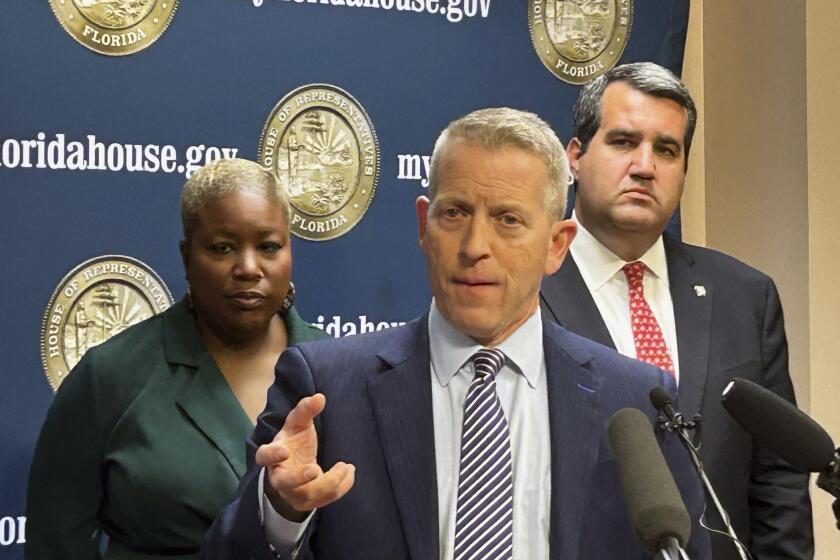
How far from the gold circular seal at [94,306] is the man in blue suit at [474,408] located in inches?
53.1

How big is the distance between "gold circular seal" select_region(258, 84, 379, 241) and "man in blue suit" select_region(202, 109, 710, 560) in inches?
57.8

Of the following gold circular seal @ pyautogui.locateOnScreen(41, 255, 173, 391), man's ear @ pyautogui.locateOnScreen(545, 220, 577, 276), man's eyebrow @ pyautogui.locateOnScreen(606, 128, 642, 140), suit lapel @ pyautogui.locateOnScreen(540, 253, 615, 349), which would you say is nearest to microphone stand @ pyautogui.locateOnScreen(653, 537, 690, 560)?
man's ear @ pyautogui.locateOnScreen(545, 220, 577, 276)

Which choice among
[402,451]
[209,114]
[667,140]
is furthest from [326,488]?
[209,114]

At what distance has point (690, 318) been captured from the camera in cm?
307

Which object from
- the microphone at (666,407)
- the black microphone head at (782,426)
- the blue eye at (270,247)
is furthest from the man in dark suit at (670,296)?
the black microphone head at (782,426)

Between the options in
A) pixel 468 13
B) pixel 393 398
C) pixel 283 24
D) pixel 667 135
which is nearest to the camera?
pixel 393 398

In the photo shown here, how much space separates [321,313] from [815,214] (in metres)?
1.65

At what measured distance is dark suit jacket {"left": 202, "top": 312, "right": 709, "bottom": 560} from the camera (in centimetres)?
195

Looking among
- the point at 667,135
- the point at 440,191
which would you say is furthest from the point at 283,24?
the point at 440,191

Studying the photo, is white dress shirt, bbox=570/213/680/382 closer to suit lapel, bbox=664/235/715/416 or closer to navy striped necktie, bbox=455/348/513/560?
suit lapel, bbox=664/235/715/416

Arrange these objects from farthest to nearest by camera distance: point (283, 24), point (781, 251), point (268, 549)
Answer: point (781, 251), point (283, 24), point (268, 549)

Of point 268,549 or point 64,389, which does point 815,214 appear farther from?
point 268,549

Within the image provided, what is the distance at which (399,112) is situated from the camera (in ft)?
12.5

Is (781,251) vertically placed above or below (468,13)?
below
